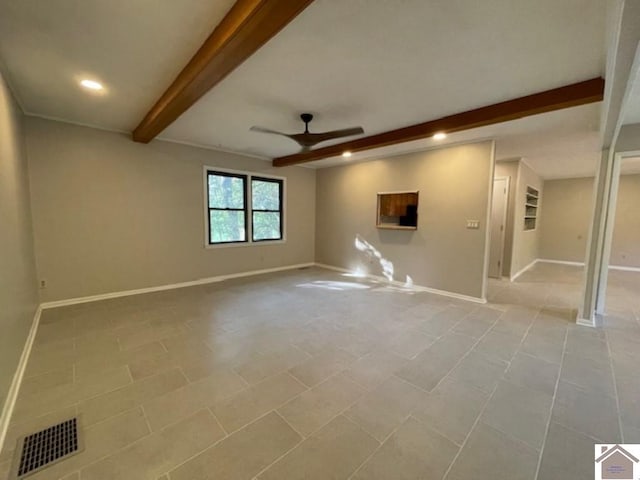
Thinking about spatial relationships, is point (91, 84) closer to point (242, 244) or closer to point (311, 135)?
point (311, 135)

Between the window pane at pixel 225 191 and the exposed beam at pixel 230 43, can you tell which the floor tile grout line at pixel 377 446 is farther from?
the window pane at pixel 225 191

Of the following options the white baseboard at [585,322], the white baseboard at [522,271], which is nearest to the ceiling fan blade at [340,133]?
the white baseboard at [585,322]

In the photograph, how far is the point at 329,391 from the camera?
2.05m

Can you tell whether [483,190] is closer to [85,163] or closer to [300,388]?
[300,388]

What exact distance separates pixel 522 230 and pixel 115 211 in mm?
8039

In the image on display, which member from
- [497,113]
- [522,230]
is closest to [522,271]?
[522,230]

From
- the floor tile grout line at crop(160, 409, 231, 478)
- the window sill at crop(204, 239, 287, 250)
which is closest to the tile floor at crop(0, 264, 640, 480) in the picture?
the floor tile grout line at crop(160, 409, 231, 478)

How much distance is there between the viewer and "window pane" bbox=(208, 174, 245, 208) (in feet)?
17.2

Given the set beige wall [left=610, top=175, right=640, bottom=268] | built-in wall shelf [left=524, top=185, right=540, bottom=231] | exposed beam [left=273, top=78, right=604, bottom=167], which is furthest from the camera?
beige wall [left=610, top=175, right=640, bottom=268]

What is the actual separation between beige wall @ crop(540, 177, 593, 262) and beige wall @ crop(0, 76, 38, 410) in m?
10.9

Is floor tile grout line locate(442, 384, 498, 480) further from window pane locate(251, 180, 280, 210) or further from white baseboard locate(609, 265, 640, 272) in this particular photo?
white baseboard locate(609, 265, 640, 272)

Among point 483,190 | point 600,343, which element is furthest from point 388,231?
point 600,343

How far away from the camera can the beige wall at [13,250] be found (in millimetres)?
1885

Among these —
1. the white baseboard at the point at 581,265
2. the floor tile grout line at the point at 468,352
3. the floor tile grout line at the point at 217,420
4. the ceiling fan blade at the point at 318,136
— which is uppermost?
the ceiling fan blade at the point at 318,136
